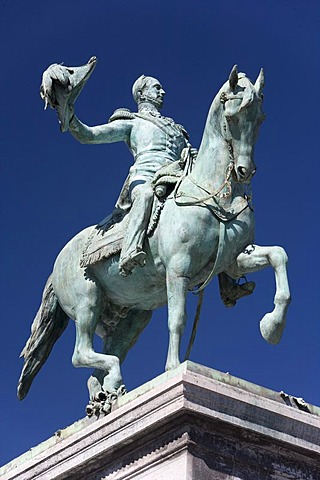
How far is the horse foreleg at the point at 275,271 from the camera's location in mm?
12945

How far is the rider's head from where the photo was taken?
15695 mm

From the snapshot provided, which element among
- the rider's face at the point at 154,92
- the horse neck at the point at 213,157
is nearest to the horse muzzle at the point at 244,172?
the horse neck at the point at 213,157

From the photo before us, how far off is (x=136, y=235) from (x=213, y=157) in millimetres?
1145

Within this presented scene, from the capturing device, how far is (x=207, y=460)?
11508mm

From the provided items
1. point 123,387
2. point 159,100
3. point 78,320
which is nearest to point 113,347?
point 78,320

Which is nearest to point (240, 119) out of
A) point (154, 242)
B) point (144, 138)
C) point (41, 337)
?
point (154, 242)

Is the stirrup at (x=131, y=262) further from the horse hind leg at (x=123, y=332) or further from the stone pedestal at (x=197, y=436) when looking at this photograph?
the stone pedestal at (x=197, y=436)

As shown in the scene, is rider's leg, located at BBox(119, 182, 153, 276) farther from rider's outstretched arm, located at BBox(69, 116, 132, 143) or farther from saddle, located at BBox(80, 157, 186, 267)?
rider's outstretched arm, located at BBox(69, 116, 132, 143)

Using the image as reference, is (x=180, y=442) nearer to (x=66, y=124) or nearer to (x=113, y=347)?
(x=113, y=347)

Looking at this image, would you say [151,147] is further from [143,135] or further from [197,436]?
[197,436]

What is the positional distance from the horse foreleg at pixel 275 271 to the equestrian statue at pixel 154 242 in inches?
0.4

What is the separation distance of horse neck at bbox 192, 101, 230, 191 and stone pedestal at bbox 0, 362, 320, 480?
248 cm

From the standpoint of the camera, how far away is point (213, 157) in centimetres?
1376

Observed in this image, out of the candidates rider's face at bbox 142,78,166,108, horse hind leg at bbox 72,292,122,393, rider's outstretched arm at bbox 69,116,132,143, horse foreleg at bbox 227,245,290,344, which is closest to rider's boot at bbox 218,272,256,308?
horse foreleg at bbox 227,245,290,344
